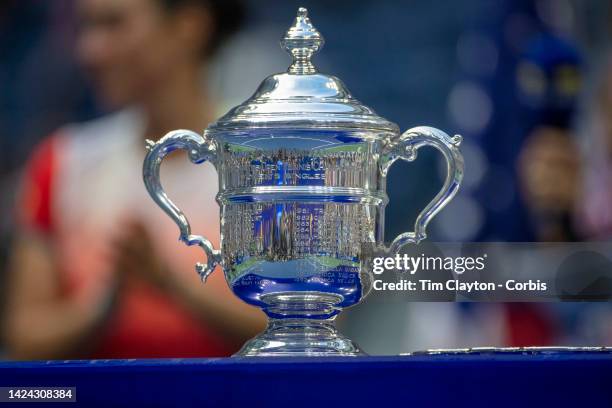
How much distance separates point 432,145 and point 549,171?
164 centimetres

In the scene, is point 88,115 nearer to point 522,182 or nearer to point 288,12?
point 288,12

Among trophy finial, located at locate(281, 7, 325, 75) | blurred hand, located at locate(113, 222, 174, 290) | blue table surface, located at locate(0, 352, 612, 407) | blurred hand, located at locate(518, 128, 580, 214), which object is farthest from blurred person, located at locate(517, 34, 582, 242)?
blue table surface, located at locate(0, 352, 612, 407)

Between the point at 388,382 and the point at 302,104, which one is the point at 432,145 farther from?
the point at 388,382

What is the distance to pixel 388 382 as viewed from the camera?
1.00 m

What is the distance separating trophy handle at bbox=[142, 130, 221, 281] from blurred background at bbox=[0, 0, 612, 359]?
1.44 metres

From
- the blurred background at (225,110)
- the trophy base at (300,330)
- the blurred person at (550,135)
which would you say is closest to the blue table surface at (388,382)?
the trophy base at (300,330)

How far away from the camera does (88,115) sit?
302 cm

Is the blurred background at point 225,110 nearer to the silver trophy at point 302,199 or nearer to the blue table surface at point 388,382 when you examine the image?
the silver trophy at point 302,199

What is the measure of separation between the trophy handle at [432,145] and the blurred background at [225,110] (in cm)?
141

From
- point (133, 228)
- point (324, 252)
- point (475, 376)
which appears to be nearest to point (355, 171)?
point (324, 252)

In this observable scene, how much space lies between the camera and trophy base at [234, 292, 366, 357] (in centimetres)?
124

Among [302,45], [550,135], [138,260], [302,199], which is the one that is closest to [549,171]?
[550,135]

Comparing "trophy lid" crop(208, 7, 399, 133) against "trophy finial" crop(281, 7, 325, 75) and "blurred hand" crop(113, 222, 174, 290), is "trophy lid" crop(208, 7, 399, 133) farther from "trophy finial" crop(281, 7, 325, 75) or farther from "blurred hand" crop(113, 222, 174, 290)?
"blurred hand" crop(113, 222, 174, 290)

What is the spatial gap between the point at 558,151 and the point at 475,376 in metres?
1.93
